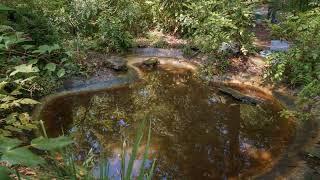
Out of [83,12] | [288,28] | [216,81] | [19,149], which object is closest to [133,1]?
[83,12]

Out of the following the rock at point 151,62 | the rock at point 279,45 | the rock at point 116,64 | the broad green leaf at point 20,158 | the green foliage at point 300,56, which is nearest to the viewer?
the broad green leaf at point 20,158

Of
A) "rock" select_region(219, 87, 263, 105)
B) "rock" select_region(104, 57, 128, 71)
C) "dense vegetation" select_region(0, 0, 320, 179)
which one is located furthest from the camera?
"rock" select_region(104, 57, 128, 71)

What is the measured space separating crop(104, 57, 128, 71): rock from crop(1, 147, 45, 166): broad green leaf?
851cm

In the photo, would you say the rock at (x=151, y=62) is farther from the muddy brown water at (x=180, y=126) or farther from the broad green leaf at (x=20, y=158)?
the broad green leaf at (x=20, y=158)

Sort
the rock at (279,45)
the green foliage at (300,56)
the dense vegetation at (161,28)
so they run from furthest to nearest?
the rock at (279,45), the green foliage at (300,56), the dense vegetation at (161,28)

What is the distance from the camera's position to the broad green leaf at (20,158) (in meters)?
0.75

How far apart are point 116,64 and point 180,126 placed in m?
3.00

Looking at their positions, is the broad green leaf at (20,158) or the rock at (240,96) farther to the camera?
the rock at (240,96)

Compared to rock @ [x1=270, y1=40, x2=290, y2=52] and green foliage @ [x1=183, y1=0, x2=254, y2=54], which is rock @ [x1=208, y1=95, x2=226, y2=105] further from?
rock @ [x1=270, y1=40, x2=290, y2=52]

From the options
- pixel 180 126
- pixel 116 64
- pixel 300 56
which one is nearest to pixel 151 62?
pixel 116 64

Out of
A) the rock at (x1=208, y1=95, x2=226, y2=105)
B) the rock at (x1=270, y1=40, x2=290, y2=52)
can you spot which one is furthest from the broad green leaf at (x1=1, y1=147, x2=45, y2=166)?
the rock at (x1=270, y1=40, x2=290, y2=52)

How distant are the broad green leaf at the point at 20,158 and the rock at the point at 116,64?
335 inches

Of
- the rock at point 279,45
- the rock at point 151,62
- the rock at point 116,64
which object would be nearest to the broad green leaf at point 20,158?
the rock at point 116,64

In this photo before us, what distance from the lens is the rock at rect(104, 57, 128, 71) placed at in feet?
30.4
